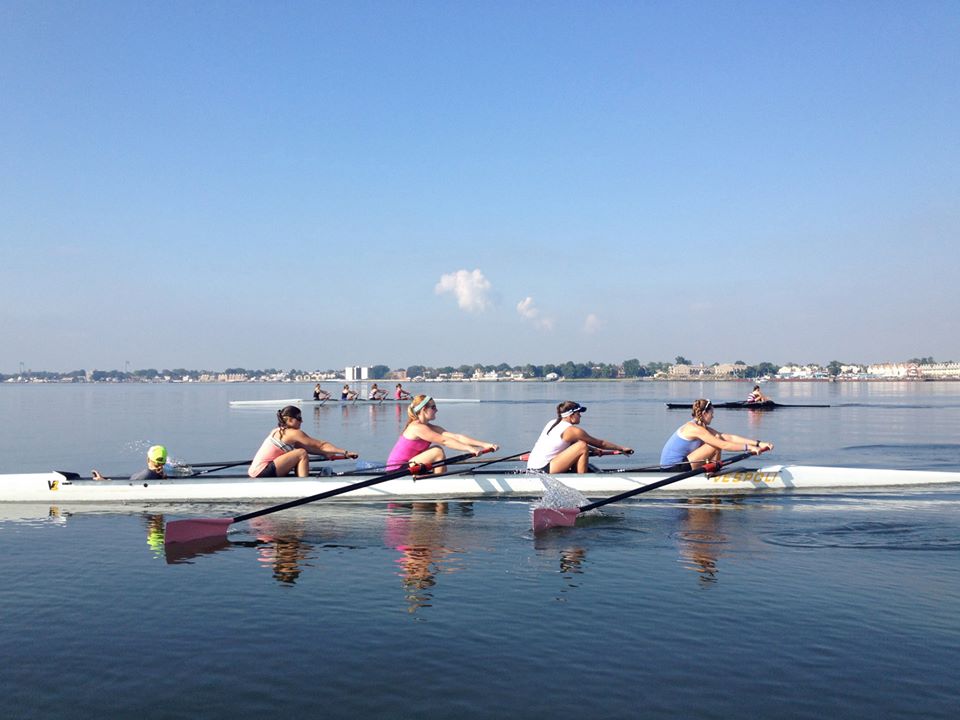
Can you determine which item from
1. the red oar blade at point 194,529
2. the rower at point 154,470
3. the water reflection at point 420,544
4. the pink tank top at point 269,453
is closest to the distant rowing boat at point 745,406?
the water reflection at point 420,544

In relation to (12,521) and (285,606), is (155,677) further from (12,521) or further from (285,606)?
(12,521)

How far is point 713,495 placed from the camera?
14914mm

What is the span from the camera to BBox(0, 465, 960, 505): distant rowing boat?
46.0ft

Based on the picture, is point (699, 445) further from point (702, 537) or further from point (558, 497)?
point (702, 537)

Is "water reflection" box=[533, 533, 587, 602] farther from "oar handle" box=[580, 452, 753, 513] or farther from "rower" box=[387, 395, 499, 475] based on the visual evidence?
"rower" box=[387, 395, 499, 475]

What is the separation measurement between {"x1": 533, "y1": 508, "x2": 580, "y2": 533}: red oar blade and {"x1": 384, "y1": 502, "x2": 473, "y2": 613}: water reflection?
1.41 metres

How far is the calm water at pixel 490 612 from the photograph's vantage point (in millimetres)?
5887

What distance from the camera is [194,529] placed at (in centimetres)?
1118

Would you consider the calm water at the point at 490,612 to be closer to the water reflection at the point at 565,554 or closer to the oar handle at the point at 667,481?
the water reflection at the point at 565,554

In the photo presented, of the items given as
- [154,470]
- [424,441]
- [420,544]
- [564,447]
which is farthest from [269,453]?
[564,447]

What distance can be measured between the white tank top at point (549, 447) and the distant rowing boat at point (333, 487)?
0.98 feet

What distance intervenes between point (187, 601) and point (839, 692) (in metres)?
6.29

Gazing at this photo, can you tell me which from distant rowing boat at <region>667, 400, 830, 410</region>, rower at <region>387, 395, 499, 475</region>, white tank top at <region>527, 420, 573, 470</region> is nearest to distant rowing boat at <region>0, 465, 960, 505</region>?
white tank top at <region>527, 420, 573, 470</region>

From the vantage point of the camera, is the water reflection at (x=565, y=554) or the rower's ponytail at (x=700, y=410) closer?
the water reflection at (x=565, y=554)
